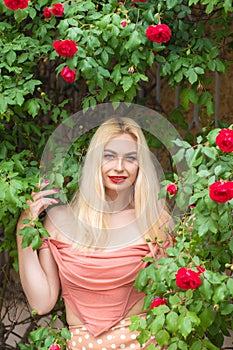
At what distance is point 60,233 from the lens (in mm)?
2926

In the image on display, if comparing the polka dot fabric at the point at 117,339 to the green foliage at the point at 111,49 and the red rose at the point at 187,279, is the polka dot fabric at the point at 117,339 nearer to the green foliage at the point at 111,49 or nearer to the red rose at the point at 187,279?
the red rose at the point at 187,279

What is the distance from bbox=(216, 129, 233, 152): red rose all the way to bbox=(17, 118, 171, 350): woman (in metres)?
0.38

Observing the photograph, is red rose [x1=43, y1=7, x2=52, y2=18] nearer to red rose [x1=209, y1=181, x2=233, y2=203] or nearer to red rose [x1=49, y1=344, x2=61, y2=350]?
red rose [x1=209, y1=181, x2=233, y2=203]

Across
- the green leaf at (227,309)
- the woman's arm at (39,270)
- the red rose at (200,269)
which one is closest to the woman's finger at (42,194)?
the woman's arm at (39,270)

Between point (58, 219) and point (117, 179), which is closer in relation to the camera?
point (117, 179)

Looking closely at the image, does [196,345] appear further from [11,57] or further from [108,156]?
[11,57]

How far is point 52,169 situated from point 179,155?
588mm

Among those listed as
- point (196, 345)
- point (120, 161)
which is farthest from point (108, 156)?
point (196, 345)

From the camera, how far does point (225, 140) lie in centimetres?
251

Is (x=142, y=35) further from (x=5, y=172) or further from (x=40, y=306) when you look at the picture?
(x=40, y=306)

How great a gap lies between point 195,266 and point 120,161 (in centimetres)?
49

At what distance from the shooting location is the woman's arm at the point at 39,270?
2902 millimetres

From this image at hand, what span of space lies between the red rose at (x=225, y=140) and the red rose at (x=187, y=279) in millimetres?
427

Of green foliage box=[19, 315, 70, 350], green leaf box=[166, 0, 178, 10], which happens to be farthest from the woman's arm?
green leaf box=[166, 0, 178, 10]
